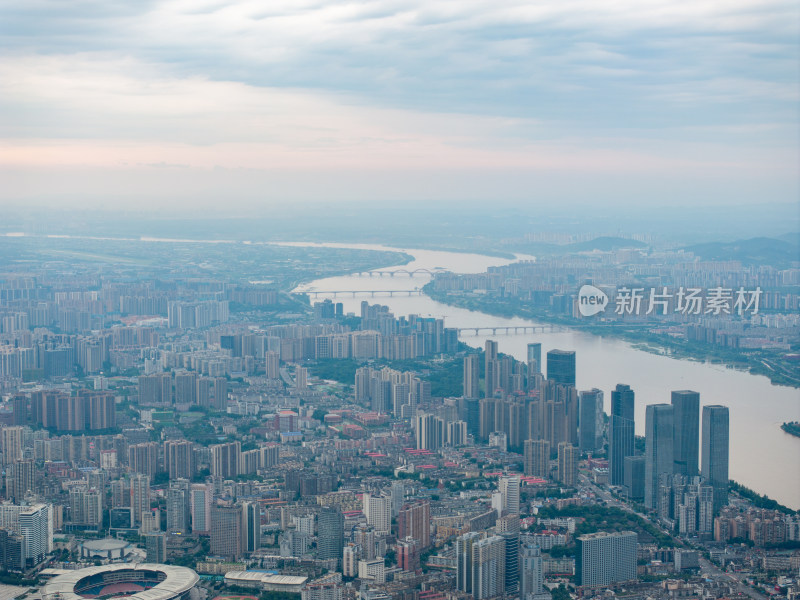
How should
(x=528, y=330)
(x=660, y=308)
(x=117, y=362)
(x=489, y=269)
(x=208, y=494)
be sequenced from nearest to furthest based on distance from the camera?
1. (x=208, y=494)
2. (x=660, y=308)
3. (x=117, y=362)
4. (x=528, y=330)
5. (x=489, y=269)

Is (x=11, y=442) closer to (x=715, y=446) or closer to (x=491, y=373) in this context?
(x=491, y=373)

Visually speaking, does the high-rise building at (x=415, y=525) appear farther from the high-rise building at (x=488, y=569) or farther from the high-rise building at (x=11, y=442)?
the high-rise building at (x=11, y=442)

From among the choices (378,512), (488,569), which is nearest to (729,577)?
(488,569)

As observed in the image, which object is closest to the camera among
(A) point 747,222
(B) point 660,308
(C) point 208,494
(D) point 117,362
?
(C) point 208,494

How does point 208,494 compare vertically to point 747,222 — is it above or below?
below

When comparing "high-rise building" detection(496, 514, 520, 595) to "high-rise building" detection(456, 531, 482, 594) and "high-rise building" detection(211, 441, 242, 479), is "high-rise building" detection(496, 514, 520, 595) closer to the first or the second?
"high-rise building" detection(456, 531, 482, 594)

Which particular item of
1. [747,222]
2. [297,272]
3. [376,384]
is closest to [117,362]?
[376,384]

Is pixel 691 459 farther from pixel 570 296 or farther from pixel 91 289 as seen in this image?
pixel 91 289
